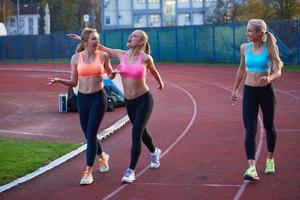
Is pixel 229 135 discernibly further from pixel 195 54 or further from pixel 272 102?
pixel 195 54

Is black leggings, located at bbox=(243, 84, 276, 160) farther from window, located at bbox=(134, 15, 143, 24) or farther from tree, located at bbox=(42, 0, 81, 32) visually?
window, located at bbox=(134, 15, 143, 24)

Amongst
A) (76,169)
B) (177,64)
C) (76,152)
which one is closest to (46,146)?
(76,152)

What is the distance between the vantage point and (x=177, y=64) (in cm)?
3947

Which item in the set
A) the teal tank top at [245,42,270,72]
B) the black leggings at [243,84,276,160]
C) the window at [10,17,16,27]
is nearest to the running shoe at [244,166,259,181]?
the black leggings at [243,84,276,160]

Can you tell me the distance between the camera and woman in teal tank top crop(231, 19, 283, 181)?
764cm

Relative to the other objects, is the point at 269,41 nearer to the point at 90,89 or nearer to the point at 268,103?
the point at 268,103

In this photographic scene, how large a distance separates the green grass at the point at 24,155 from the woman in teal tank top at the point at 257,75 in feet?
10.2

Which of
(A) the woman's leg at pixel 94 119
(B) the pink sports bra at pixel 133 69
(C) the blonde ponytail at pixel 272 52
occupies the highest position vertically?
(C) the blonde ponytail at pixel 272 52

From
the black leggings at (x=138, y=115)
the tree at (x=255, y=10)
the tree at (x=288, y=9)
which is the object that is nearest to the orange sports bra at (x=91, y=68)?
the black leggings at (x=138, y=115)

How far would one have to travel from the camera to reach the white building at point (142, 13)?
89.3m

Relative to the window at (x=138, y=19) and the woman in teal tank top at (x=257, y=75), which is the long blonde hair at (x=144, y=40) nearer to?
the woman in teal tank top at (x=257, y=75)

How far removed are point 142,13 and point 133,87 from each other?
82596mm

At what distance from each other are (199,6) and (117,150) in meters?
80.4

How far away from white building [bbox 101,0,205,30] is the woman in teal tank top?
81936 millimetres
